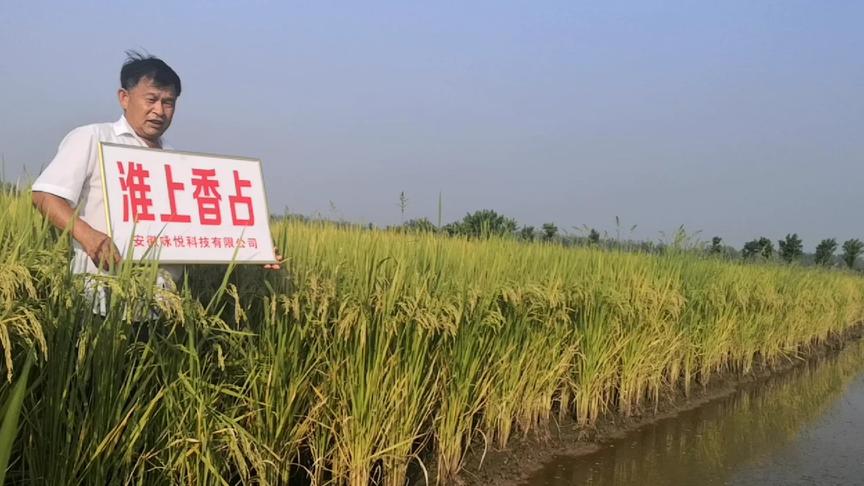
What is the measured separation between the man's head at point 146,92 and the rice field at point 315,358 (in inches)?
21.0

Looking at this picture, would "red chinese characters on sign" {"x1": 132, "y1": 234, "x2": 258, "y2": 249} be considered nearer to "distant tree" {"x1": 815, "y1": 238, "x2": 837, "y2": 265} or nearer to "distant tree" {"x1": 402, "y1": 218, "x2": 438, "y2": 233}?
"distant tree" {"x1": 402, "y1": 218, "x2": 438, "y2": 233}

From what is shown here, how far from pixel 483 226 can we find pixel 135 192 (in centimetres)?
349

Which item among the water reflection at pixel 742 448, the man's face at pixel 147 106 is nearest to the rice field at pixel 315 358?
the water reflection at pixel 742 448

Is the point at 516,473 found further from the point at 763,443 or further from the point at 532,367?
the point at 763,443

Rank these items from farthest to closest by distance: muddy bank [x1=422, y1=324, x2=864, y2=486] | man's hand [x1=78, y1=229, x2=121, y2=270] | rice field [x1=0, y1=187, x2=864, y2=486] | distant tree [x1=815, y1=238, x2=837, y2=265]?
distant tree [x1=815, y1=238, x2=837, y2=265] → muddy bank [x1=422, y1=324, x2=864, y2=486] → man's hand [x1=78, y1=229, x2=121, y2=270] → rice field [x1=0, y1=187, x2=864, y2=486]

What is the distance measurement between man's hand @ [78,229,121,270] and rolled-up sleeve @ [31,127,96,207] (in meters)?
0.20

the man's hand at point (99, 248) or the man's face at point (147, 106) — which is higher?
the man's face at point (147, 106)

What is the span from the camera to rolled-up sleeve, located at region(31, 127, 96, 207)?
7.13ft

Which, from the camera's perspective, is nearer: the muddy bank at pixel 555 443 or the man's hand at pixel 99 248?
the man's hand at pixel 99 248

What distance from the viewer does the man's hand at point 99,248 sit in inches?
82.0

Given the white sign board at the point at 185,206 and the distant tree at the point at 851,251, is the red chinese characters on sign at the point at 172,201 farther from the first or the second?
the distant tree at the point at 851,251

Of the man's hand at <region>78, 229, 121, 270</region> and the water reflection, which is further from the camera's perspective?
the water reflection

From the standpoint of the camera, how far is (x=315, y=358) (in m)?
2.81

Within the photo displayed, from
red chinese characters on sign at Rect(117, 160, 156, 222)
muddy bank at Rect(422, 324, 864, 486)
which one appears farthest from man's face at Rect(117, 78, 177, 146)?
muddy bank at Rect(422, 324, 864, 486)
